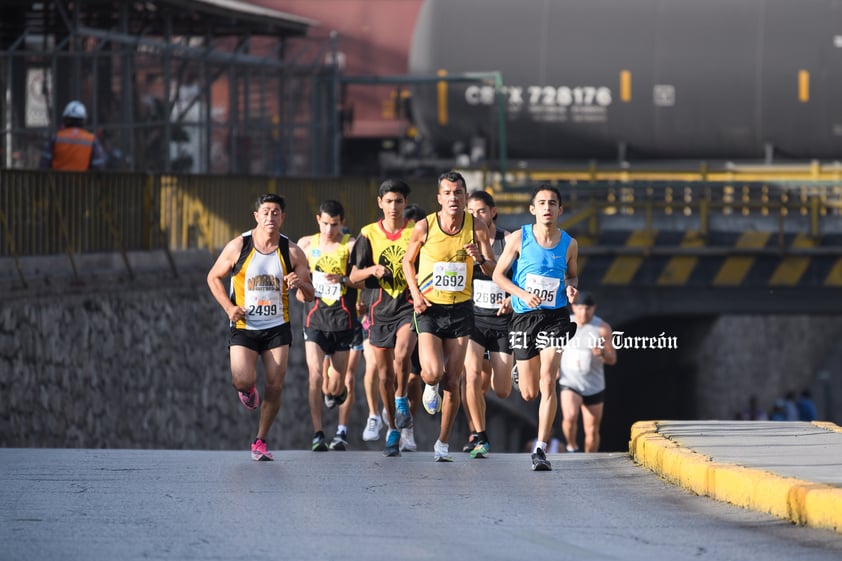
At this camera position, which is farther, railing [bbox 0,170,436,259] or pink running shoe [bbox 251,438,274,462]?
railing [bbox 0,170,436,259]

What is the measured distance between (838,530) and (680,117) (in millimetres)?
21297

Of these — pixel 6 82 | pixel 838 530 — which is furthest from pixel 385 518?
pixel 6 82

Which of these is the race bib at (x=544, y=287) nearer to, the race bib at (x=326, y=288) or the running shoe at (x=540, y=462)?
the running shoe at (x=540, y=462)

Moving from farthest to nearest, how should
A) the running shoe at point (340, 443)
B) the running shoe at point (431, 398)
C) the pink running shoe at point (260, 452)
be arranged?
1. the running shoe at point (340, 443)
2. the running shoe at point (431, 398)
3. the pink running shoe at point (260, 452)

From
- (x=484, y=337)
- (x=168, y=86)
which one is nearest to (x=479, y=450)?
(x=484, y=337)

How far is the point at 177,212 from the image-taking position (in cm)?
1955

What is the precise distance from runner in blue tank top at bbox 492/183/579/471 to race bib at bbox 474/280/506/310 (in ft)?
2.91

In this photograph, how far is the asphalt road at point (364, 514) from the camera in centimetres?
802

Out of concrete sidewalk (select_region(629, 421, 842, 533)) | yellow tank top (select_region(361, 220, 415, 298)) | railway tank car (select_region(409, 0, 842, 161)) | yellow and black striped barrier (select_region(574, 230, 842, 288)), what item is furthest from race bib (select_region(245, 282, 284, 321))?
railway tank car (select_region(409, 0, 842, 161))

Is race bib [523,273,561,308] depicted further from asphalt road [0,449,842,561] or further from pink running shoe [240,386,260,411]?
pink running shoe [240,386,260,411]

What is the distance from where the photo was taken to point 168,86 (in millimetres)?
23703

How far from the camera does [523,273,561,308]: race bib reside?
1179cm

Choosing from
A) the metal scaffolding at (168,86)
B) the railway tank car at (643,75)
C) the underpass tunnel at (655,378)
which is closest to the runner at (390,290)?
the metal scaffolding at (168,86)

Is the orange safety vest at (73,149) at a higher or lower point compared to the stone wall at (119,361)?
higher
